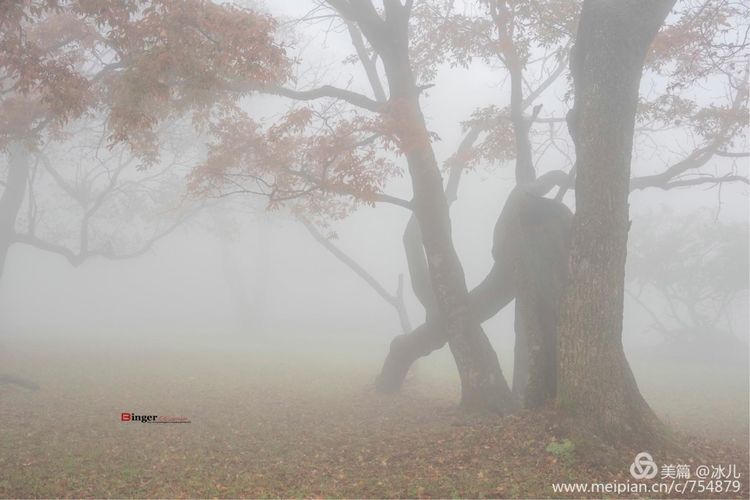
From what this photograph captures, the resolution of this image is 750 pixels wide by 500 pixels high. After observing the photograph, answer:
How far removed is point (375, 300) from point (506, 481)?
51675 millimetres

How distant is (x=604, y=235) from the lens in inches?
263

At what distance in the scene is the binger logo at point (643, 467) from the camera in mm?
5777

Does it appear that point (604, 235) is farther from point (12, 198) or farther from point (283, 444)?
point (12, 198)

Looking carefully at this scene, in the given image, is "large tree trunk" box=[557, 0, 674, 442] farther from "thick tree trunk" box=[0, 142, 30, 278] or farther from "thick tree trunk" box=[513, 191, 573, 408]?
"thick tree trunk" box=[0, 142, 30, 278]

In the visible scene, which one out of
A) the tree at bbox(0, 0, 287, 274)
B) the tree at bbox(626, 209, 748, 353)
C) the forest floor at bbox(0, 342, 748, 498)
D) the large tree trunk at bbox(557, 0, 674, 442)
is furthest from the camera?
the tree at bbox(626, 209, 748, 353)

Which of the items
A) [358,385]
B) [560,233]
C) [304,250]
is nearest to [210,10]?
[560,233]

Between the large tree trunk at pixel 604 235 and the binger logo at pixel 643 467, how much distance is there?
284mm

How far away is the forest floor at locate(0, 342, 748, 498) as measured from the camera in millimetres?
5699

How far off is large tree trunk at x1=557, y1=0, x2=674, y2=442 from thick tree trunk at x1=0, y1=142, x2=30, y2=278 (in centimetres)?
1799

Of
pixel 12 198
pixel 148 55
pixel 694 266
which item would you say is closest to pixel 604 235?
pixel 148 55

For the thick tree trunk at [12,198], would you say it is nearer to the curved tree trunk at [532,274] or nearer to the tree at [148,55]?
the tree at [148,55]

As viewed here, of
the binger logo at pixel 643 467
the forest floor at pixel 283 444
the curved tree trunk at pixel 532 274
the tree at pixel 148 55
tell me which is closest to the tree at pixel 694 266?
the forest floor at pixel 283 444

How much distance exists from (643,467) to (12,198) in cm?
2066

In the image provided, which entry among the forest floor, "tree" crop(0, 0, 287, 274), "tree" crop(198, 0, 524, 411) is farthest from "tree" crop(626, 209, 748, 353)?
"tree" crop(0, 0, 287, 274)
